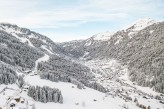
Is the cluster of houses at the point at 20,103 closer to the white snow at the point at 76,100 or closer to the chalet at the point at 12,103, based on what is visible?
the chalet at the point at 12,103

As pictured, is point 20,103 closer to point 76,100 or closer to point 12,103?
point 12,103

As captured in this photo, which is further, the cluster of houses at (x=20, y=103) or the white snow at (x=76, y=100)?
the white snow at (x=76, y=100)

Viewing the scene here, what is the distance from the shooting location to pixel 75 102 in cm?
13762

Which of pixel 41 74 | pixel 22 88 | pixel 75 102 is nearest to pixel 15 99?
pixel 22 88

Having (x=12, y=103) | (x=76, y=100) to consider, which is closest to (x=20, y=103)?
(x=12, y=103)

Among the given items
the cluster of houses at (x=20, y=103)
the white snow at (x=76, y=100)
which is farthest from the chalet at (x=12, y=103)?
the white snow at (x=76, y=100)

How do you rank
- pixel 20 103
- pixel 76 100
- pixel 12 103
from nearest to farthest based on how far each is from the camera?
pixel 12 103
pixel 20 103
pixel 76 100

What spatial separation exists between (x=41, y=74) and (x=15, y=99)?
6976cm

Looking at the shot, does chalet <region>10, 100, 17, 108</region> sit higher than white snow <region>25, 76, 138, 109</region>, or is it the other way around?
chalet <region>10, 100, 17, 108</region>

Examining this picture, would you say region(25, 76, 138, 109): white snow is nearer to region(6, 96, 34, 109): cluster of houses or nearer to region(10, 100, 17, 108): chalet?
region(6, 96, 34, 109): cluster of houses

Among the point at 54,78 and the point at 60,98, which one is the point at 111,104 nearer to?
the point at 60,98

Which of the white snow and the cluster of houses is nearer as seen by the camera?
the cluster of houses

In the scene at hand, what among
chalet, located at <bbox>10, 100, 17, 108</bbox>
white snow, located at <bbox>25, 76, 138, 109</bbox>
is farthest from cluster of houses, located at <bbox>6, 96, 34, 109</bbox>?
white snow, located at <bbox>25, 76, 138, 109</bbox>

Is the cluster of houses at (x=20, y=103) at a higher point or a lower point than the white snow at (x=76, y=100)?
higher
